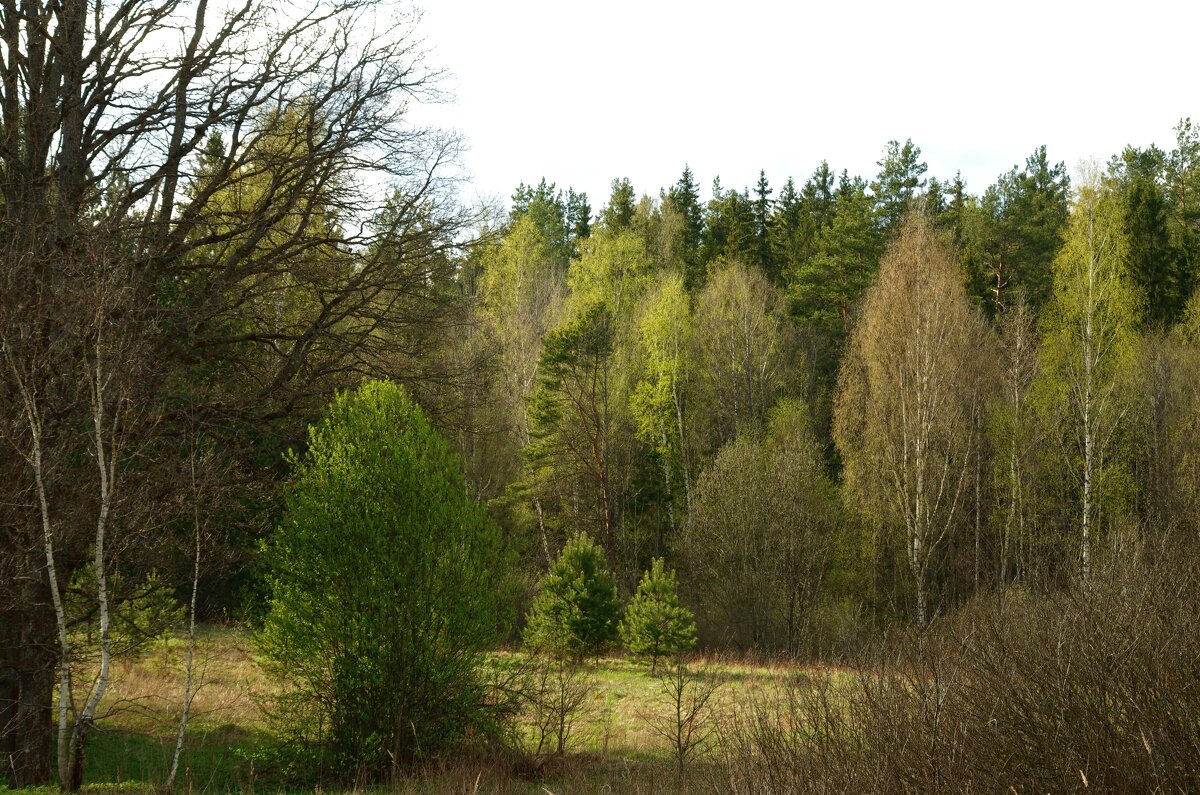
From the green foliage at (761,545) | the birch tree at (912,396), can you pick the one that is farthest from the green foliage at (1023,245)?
the green foliage at (761,545)

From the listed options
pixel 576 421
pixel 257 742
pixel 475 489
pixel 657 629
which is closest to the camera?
pixel 257 742

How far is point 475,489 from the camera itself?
17.7m

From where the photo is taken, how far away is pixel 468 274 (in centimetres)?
3981

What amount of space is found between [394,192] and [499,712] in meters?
7.52

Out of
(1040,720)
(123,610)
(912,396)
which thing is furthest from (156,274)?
(912,396)

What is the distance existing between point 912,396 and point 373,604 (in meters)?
17.4

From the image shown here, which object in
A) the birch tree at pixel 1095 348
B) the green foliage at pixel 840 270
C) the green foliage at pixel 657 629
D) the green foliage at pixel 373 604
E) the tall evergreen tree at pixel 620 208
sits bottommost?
the green foliage at pixel 657 629

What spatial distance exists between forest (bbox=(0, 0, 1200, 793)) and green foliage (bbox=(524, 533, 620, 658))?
0.10 meters

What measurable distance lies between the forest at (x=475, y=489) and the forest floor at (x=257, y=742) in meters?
0.15

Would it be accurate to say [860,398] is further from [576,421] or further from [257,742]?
[257,742]

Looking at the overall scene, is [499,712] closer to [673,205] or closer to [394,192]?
[394,192]

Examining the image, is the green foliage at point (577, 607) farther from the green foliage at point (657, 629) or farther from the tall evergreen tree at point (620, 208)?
the tall evergreen tree at point (620, 208)

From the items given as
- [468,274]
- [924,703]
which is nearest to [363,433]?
[924,703]

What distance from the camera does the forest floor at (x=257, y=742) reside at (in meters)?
9.73
